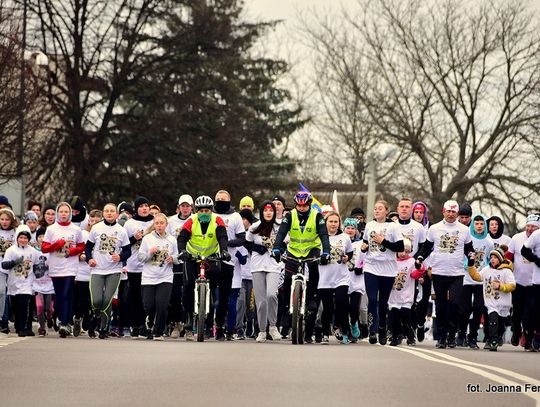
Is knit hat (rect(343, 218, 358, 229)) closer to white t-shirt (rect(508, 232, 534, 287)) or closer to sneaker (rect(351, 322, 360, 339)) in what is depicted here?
sneaker (rect(351, 322, 360, 339))

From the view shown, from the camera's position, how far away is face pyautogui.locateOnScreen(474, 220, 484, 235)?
2338 cm

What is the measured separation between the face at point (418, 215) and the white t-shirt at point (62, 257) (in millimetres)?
5200

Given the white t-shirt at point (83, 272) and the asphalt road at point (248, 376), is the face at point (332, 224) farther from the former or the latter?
the asphalt road at point (248, 376)

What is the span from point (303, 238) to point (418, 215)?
4.41m

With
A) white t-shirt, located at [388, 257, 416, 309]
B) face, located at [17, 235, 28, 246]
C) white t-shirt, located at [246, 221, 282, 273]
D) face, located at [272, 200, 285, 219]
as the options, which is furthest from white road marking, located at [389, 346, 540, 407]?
face, located at [17, 235, 28, 246]

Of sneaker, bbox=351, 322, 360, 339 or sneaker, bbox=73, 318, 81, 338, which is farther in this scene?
sneaker, bbox=351, 322, 360, 339

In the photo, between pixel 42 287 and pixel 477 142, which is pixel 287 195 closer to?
pixel 477 142

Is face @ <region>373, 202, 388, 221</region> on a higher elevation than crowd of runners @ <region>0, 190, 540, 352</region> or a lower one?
higher

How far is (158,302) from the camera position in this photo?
21234 millimetres

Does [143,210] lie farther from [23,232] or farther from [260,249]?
[260,249]

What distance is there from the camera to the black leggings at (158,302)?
21016 millimetres

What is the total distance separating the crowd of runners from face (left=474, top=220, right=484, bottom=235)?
356mm

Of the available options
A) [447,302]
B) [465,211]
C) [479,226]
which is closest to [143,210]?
[447,302]

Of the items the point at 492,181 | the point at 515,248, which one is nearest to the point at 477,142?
the point at 492,181
